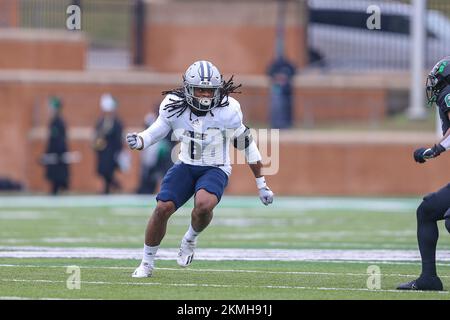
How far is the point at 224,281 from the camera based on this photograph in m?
11.5

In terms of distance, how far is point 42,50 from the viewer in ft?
99.2

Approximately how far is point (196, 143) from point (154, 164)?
47.5ft

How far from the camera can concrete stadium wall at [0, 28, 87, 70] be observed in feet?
97.2

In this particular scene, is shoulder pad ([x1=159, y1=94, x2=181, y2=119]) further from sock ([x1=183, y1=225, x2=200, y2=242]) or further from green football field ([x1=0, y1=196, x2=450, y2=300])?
A: green football field ([x1=0, y1=196, x2=450, y2=300])

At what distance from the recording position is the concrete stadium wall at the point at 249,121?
27344mm

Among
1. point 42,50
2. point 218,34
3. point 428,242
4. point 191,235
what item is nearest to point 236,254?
point 191,235

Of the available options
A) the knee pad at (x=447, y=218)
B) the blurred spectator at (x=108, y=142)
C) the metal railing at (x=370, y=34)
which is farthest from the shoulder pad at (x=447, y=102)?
the metal railing at (x=370, y=34)

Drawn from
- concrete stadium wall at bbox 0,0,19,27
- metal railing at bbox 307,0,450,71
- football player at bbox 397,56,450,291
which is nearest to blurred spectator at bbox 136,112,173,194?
concrete stadium wall at bbox 0,0,19,27

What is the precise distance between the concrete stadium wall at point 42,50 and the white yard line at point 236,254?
15.0 meters

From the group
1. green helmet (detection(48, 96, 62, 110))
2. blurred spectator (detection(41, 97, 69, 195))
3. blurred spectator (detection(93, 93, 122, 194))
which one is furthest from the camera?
blurred spectator (detection(41, 97, 69, 195))

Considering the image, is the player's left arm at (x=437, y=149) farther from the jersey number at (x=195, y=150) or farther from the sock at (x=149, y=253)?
the sock at (x=149, y=253)

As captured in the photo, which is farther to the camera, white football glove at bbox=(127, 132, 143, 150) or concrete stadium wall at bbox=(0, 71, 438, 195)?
concrete stadium wall at bbox=(0, 71, 438, 195)

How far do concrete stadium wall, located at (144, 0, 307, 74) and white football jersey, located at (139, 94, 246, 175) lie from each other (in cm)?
1896

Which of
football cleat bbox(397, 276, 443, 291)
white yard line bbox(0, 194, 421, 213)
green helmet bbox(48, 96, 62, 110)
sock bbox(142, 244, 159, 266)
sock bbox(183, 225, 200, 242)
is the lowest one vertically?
football cleat bbox(397, 276, 443, 291)
